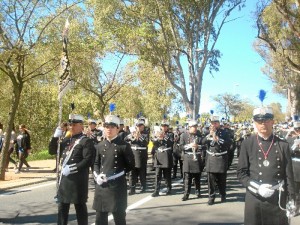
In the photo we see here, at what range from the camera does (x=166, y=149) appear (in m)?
11.1

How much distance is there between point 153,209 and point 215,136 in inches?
90.7

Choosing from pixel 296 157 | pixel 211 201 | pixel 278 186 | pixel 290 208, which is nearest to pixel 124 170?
pixel 278 186

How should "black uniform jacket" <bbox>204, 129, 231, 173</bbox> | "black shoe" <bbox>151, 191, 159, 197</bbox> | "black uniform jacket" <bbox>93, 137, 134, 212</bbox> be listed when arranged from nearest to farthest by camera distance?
"black uniform jacket" <bbox>93, 137, 134, 212</bbox>, "black uniform jacket" <bbox>204, 129, 231, 173</bbox>, "black shoe" <bbox>151, 191, 159, 197</bbox>

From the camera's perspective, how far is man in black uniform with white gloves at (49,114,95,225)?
5879 mm

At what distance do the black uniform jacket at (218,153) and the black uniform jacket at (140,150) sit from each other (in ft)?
7.23

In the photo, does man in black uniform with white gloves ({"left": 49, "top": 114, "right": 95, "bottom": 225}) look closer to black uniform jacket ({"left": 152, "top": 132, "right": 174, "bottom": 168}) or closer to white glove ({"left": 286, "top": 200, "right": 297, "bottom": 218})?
white glove ({"left": 286, "top": 200, "right": 297, "bottom": 218})

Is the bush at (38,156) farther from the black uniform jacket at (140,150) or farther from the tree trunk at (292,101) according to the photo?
the tree trunk at (292,101)

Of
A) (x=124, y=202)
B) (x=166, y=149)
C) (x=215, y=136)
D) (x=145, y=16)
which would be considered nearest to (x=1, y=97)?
(x=145, y=16)

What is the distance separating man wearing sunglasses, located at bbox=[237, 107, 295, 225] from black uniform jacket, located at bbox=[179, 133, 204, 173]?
5202mm

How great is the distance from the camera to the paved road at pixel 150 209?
7695mm

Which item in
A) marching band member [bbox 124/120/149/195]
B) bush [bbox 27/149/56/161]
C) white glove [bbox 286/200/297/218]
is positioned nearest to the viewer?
white glove [bbox 286/200/297/218]

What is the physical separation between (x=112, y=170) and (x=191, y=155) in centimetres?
470

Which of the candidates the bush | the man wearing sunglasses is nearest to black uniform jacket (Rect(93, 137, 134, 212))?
the man wearing sunglasses

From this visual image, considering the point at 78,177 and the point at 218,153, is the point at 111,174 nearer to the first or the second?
the point at 78,177
